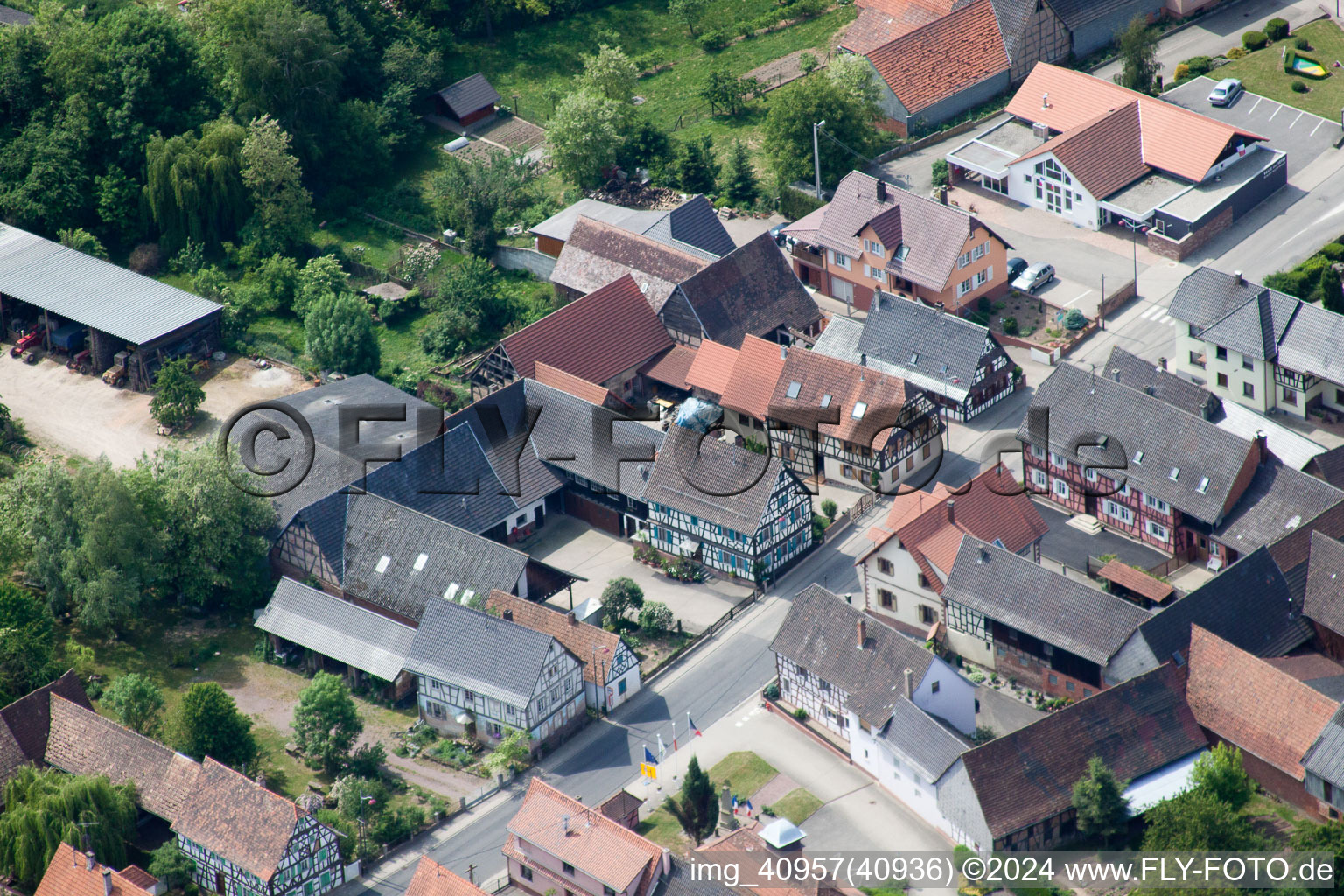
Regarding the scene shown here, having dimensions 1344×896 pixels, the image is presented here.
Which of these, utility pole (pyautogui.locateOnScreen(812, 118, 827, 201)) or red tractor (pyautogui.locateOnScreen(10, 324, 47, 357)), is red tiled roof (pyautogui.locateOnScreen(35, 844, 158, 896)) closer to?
red tractor (pyautogui.locateOnScreen(10, 324, 47, 357))

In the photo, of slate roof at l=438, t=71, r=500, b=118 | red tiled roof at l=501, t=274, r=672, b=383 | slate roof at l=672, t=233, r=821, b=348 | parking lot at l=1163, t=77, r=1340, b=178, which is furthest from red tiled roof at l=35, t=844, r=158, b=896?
parking lot at l=1163, t=77, r=1340, b=178

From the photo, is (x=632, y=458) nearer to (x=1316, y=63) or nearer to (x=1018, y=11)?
(x=1018, y=11)

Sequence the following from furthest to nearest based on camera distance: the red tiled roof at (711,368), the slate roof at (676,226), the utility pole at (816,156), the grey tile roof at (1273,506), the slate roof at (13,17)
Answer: the slate roof at (13,17) < the utility pole at (816,156) < the slate roof at (676,226) < the red tiled roof at (711,368) < the grey tile roof at (1273,506)

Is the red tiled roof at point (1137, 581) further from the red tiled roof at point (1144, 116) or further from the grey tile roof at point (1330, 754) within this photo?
the red tiled roof at point (1144, 116)

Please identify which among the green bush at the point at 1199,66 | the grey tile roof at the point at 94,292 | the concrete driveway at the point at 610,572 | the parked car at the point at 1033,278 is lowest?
the concrete driveway at the point at 610,572

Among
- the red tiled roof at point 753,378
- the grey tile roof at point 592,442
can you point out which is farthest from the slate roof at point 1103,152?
the grey tile roof at point 592,442

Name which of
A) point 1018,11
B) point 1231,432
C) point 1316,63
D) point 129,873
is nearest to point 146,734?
point 129,873

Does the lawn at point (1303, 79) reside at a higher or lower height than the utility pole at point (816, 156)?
lower
